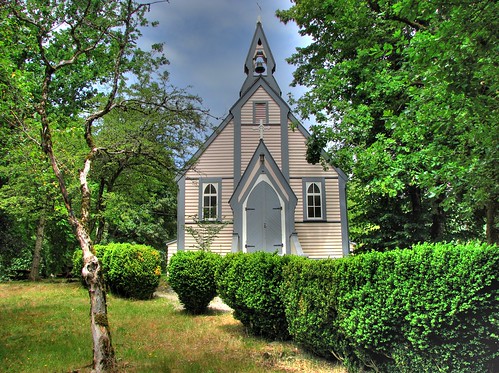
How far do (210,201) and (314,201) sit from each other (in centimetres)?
462

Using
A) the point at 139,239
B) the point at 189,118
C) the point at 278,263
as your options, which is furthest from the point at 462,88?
the point at 139,239

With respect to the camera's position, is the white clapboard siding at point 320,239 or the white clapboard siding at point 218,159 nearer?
the white clapboard siding at point 320,239

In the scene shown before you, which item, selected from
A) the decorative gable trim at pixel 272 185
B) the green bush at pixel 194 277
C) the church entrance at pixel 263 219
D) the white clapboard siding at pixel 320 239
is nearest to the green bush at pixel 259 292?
the green bush at pixel 194 277

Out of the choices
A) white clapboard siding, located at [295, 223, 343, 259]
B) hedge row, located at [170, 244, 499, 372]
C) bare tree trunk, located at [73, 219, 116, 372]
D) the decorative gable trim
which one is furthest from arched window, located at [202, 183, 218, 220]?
bare tree trunk, located at [73, 219, 116, 372]

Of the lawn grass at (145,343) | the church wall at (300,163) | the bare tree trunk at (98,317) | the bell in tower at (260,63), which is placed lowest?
the lawn grass at (145,343)

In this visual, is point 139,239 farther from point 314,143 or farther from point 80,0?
point 80,0

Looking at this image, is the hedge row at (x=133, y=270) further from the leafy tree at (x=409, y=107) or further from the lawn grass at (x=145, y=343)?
the leafy tree at (x=409, y=107)

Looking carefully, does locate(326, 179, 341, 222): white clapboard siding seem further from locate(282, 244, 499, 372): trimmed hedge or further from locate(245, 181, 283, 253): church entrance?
locate(282, 244, 499, 372): trimmed hedge

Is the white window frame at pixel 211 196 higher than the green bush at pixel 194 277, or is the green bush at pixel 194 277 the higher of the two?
the white window frame at pixel 211 196

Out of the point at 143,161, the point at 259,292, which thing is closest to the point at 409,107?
the point at 259,292

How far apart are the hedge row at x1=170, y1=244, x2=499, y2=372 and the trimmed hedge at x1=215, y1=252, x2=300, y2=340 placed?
1.57ft

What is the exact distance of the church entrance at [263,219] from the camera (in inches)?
599

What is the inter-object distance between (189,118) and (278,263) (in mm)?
3480

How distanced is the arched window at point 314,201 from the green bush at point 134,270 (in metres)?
6.99
